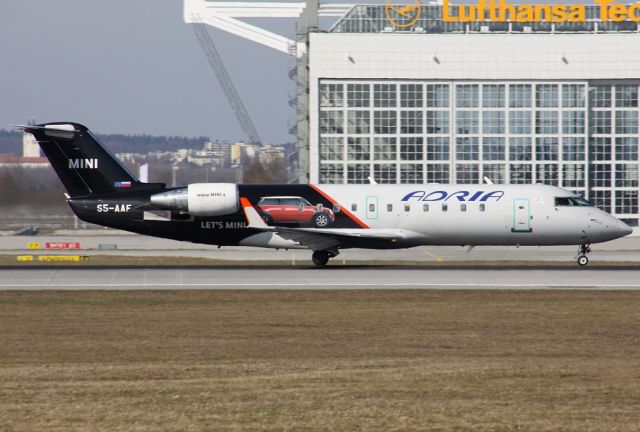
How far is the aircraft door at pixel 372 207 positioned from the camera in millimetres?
45156

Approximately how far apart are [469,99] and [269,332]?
216 ft

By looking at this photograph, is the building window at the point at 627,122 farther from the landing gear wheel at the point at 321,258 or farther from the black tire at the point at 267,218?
the black tire at the point at 267,218

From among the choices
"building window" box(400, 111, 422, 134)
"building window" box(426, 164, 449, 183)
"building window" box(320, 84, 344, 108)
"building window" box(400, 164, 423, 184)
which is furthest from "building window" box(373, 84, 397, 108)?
"building window" box(426, 164, 449, 183)

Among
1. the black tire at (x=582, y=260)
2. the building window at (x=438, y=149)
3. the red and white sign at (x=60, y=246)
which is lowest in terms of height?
the red and white sign at (x=60, y=246)

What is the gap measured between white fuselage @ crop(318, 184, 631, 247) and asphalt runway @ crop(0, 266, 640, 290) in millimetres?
1513

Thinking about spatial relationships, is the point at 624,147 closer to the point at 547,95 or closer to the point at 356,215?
the point at 547,95

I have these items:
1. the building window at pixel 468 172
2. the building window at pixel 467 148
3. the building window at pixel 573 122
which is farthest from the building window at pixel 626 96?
Result: the building window at pixel 468 172

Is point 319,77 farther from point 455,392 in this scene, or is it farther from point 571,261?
point 455,392

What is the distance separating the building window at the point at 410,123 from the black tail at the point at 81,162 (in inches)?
1810

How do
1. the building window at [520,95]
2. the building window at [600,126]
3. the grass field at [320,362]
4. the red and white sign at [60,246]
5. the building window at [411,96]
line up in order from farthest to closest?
the building window at [600,126]
the building window at [411,96]
the building window at [520,95]
the red and white sign at [60,246]
the grass field at [320,362]

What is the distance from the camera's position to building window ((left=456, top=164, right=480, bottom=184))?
89.6 metres

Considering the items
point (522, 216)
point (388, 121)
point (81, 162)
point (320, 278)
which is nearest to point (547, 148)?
point (388, 121)

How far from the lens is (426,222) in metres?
45.1

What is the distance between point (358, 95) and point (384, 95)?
2197mm
